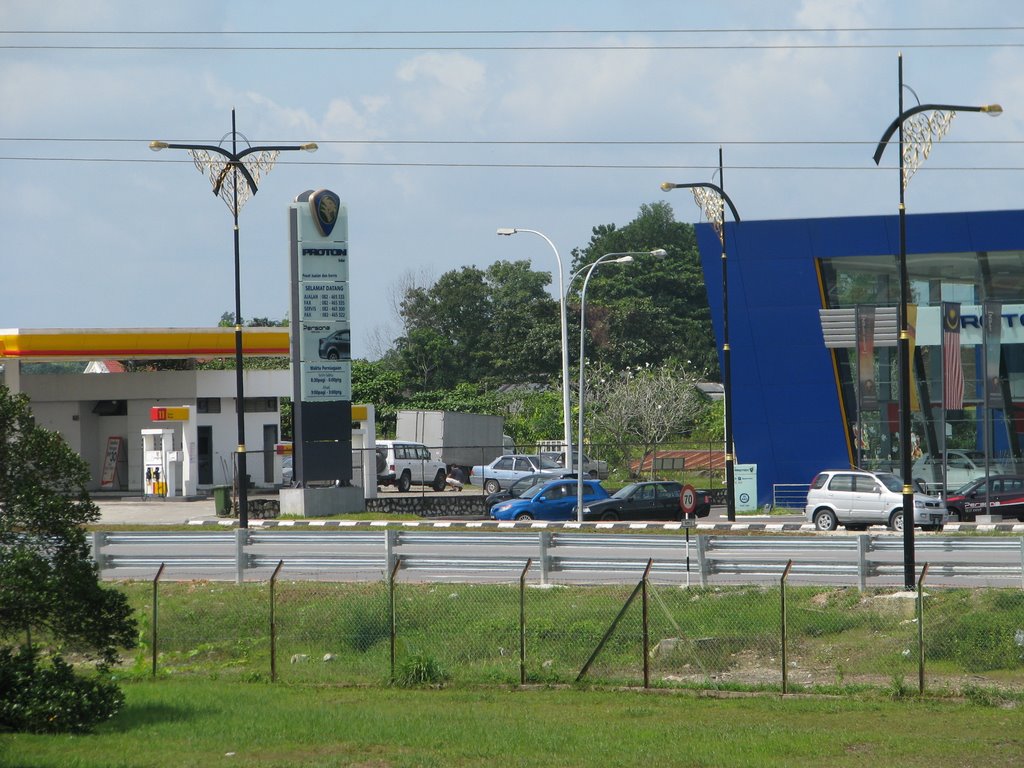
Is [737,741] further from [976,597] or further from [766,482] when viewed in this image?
[766,482]

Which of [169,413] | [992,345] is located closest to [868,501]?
[992,345]

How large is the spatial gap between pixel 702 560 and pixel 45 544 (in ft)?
37.1

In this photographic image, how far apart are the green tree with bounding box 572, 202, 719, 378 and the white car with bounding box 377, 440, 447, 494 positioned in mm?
31614

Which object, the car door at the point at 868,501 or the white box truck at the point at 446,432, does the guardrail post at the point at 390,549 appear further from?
the white box truck at the point at 446,432

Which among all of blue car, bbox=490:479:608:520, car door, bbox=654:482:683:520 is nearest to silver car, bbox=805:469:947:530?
car door, bbox=654:482:683:520

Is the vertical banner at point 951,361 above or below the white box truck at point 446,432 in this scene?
above

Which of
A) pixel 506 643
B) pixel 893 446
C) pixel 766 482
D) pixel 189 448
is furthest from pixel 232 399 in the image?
pixel 506 643

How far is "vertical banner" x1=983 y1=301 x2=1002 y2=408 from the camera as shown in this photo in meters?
37.5

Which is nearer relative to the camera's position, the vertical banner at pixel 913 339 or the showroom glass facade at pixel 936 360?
the vertical banner at pixel 913 339

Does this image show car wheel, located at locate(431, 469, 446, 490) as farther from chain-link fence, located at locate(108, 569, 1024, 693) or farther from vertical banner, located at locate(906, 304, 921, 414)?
chain-link fence, located at locate(108, 569, 1024, 693)

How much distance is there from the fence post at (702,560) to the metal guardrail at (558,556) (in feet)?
0.05

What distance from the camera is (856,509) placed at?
109 ft

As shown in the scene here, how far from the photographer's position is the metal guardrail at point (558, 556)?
814 inches

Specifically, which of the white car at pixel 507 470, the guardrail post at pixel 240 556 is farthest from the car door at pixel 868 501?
the white car at pixel 507 470
